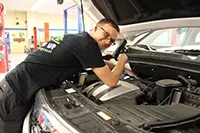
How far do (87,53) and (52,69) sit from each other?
0.28m

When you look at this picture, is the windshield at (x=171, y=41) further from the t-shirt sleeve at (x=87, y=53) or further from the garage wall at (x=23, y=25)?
the garage wall at (x=23, y=25)

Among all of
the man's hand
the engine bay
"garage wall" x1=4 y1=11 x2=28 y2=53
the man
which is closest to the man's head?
the man

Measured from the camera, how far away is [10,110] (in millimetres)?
1560

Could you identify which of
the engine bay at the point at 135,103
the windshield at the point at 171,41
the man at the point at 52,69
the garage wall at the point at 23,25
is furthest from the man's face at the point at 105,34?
the garage wall at the point at 23,25

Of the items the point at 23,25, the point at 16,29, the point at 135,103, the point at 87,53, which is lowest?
the point at 135,103

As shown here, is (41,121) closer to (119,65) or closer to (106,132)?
(106,132)

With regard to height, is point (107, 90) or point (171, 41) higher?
point (171, 41)

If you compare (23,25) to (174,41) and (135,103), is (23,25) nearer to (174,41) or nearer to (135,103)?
(174,41)

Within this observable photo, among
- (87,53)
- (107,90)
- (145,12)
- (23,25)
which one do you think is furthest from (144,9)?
(23,25)

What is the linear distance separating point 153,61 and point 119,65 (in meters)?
0.29

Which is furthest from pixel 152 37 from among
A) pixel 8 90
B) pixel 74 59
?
pixel 8 90

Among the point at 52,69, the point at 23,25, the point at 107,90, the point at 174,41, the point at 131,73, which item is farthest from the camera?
the point at 23,25

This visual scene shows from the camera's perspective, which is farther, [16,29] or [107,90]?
[16,29]

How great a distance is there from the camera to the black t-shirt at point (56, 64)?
4.89 feet
